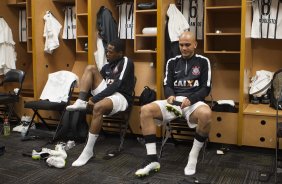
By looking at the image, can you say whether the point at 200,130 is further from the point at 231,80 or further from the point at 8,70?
the point at 8,70

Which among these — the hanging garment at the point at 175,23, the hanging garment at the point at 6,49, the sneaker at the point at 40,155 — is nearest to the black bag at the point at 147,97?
the hanging garment at the point at 175,23

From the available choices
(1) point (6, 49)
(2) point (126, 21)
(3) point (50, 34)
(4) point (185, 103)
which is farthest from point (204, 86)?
(1) point (6, 49)

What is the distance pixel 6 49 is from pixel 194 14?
2786mm

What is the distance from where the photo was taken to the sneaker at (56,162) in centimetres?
309

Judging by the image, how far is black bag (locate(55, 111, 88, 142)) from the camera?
13.0 ft

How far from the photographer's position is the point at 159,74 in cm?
388

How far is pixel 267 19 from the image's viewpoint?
3.81 meters

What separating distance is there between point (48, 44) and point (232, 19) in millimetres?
2493

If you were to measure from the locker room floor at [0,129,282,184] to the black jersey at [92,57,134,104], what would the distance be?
0.63 metres

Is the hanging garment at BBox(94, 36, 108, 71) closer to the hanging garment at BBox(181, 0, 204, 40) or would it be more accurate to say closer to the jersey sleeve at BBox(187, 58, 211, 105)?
the hanging garment at BBox(181, 0, 204, 40)

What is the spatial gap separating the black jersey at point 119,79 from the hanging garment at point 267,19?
1.55 m

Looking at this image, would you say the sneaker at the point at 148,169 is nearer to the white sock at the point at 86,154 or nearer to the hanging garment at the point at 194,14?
the white sock at the point at 86,154

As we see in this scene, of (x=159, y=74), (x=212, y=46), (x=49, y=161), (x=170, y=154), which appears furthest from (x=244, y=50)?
(x=49, y=161)

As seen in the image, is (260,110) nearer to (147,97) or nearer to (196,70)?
(196,70)
